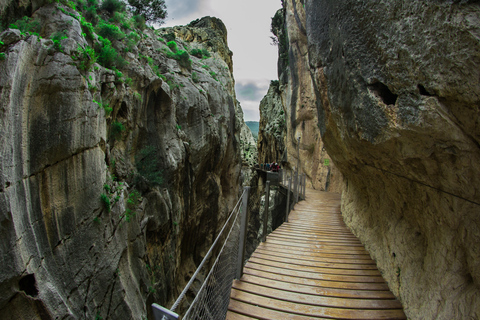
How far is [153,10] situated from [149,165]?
18.5 metres

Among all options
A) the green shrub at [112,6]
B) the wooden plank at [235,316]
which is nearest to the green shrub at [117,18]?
the green shrub at [112,6]

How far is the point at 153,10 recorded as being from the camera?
22359 millimetres

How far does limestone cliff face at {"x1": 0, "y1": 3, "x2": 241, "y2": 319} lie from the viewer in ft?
16.4

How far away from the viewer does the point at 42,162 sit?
5.61 meters

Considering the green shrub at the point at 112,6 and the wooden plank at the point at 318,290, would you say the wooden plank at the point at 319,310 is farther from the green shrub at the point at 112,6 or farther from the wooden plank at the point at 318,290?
the green shrub at the point at 112,6

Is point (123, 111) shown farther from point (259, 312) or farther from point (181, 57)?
point (259, 312)

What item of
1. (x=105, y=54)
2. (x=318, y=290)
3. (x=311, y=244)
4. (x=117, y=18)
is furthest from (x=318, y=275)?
(x=117, y=18)

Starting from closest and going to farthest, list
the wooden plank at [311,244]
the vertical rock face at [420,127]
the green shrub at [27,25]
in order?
1. the vertical rock face at [420,127]
2. the wooden plank at [311,244]
3. the green shrub at [27,25]

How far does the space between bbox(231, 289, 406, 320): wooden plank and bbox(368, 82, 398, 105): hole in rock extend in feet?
9.21

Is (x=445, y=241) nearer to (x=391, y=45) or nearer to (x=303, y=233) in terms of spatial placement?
(x=391, y=45)

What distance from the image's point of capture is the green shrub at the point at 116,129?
9003 millimetres

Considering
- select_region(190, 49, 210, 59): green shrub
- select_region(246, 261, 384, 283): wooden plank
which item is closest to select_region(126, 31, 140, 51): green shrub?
select_region(190, 49, 210, 59): green shrub

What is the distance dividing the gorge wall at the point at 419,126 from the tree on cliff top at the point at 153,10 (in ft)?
73.1

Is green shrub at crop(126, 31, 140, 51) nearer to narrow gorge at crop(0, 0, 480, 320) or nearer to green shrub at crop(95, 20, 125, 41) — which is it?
narrow gorge at crop(0, 0, 480, 320)
